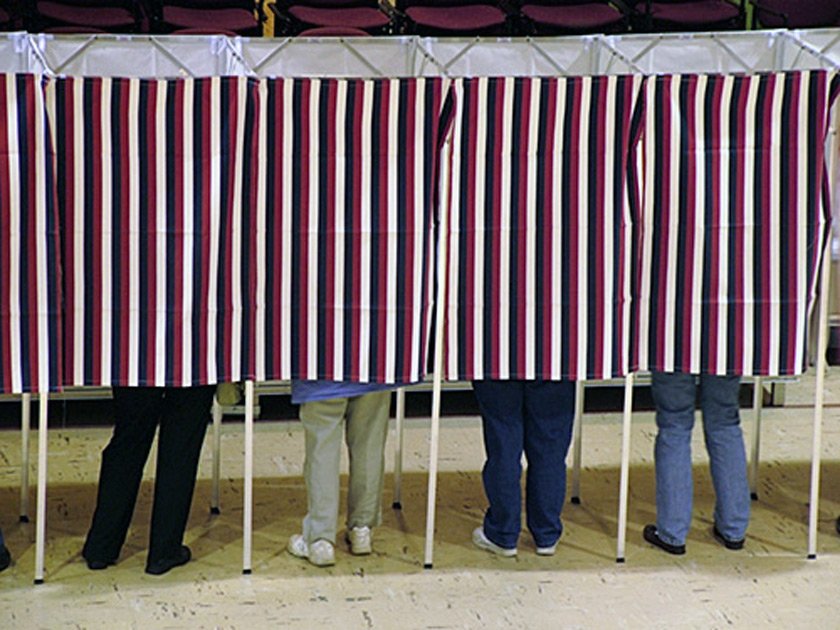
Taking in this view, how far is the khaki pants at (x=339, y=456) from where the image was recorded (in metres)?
4.52

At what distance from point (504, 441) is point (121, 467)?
1.27 metres

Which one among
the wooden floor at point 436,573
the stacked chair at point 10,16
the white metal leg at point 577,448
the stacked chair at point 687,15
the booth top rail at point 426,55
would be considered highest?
the stacked chair at point 687,15

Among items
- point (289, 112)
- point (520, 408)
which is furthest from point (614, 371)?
point (289, 112)

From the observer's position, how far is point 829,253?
448 centimetres

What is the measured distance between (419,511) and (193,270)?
4.56 ft

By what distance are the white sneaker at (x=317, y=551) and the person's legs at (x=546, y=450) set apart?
701 millimetres

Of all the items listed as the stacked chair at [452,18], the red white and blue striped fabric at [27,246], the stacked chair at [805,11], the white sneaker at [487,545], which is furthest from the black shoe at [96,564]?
the stacked chair at [805,11]

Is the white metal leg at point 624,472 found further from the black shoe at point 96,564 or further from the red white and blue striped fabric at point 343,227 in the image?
the black shoe at point 96,564

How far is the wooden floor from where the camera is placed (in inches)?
164

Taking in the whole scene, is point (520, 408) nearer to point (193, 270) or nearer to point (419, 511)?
point (419, 511)

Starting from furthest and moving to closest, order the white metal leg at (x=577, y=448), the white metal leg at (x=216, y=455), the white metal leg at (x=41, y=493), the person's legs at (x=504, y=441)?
the white metal leg at (x=577, y=448), the white metal leg at (x=216, y=455), the person's legs at (x=504, y=441), the white metal leg at (x=41, y=493)

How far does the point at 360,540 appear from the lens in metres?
4.63

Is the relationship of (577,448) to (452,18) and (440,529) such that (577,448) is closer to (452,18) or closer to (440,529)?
(440,529)

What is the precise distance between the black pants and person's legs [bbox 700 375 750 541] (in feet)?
5.59
